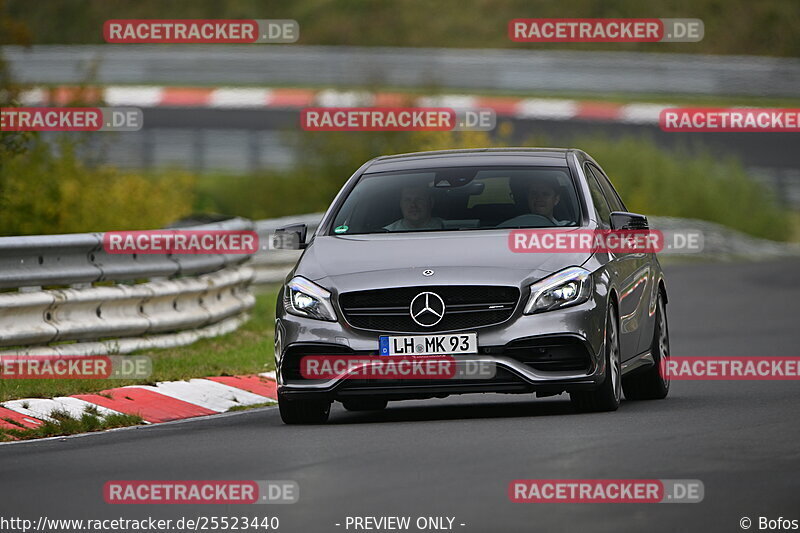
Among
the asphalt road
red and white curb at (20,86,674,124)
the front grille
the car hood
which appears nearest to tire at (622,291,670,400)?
the asphalt road

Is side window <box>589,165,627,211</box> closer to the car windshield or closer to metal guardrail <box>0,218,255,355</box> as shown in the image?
the car windshield

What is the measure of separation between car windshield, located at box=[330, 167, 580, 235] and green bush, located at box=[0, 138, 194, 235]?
6268 mm

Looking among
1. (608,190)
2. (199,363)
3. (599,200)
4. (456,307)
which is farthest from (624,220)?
(199,363)

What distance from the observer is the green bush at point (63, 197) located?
2080 cm

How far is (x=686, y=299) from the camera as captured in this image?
24.5 m

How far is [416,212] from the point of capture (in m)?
12.3

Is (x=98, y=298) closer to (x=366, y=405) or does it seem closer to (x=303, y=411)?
(x=366, y=405)

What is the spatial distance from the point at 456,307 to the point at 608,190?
277 centimetres

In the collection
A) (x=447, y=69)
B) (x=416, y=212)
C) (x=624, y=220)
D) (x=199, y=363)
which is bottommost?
(x=199, y=363)

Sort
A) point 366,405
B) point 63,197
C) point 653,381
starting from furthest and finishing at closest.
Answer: point 63,197 → point 653,381 → point 366,405

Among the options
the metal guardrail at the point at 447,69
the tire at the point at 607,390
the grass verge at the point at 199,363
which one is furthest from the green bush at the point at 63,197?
the metal guardrail at the point at 447,69

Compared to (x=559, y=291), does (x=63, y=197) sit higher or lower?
higher

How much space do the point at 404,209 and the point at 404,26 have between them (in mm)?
47445

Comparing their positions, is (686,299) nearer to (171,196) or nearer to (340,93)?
(171,196)
